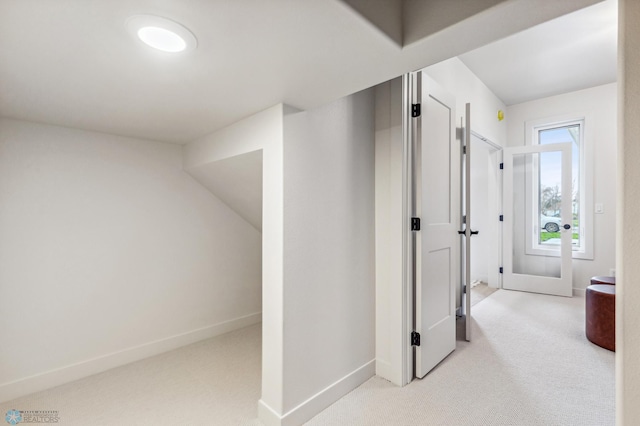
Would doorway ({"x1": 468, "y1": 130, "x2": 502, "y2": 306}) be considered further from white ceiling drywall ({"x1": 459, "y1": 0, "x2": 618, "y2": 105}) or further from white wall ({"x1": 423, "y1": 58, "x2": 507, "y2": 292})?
white ceiling drywall ({"x1": 459, "y1": 0, "x2": 618, "y2": 105})

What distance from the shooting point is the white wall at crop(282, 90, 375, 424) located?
1.67m

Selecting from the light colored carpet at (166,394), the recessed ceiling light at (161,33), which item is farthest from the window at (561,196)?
the recessed ceiling light at (161,33)

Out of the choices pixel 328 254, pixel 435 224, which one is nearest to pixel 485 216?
pixel 435 224

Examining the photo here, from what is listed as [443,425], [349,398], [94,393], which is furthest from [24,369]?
[443,425]

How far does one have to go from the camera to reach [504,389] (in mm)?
1928

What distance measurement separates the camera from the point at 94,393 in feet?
6.36

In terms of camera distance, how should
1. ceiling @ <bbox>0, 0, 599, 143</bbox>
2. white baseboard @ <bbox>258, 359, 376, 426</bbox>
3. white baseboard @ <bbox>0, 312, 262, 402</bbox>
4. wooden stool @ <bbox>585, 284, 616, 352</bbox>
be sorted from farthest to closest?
wooden stool @ <bbox>585, 284, 616, 352</bbox> → white baseboard @ <bbox>0, 312, 262, 402</bbox> → white baseboard @ <bbox>258, 359, 376, 426</bbox> → ceiling @ <bbox>0, 0, 599, 143</bbox>

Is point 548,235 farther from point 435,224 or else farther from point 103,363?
point 103,363

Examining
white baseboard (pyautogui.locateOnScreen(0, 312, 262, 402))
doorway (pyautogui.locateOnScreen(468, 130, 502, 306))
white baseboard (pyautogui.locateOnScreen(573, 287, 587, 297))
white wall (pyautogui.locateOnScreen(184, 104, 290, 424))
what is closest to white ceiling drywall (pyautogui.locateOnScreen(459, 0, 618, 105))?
doorway (pyautogui.locateOnScreen(468, 130, 502, 306))

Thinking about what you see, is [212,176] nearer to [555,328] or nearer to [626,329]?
[626,329]

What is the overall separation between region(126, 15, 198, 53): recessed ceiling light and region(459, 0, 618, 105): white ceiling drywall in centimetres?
302

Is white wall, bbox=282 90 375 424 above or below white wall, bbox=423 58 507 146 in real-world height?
below

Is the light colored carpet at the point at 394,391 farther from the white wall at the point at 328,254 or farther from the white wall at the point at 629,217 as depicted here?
the white wall at the point at 629,217

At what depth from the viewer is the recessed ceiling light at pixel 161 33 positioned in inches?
38.2
